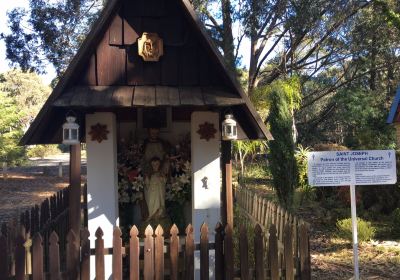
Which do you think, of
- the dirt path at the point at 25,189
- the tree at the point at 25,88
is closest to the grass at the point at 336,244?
the dirt path at the point at 25,189

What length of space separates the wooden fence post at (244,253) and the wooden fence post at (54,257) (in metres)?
2.00

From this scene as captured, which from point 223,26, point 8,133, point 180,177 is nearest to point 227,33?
point 223,26

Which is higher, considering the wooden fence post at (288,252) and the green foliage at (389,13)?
the green foliage at (389,13)

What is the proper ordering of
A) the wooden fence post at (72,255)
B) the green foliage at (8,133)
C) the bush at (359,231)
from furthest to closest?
1. the green foliage at (8,133)
2. the bush at (359,231)
3. the wooden fence post at (72,255)

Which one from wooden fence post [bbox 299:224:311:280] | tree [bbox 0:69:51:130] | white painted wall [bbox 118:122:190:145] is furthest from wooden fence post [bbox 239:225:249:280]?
tree [bbox 0:69:51:130]

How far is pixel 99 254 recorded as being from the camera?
16.1 feet

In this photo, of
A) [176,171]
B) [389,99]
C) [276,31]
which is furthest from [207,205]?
[389,99]

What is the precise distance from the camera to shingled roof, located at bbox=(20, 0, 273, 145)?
5.48m

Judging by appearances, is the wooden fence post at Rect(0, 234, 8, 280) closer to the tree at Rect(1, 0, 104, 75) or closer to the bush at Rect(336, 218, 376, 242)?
the bush at Rect(336, 218, 376, 242)

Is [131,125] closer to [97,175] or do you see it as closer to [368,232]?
[97,175]

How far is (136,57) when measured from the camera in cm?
598

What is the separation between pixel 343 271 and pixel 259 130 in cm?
278

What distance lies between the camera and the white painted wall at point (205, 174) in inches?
249

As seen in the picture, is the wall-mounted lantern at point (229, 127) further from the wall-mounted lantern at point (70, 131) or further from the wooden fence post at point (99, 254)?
the wooden fence post at point (99, 254)
